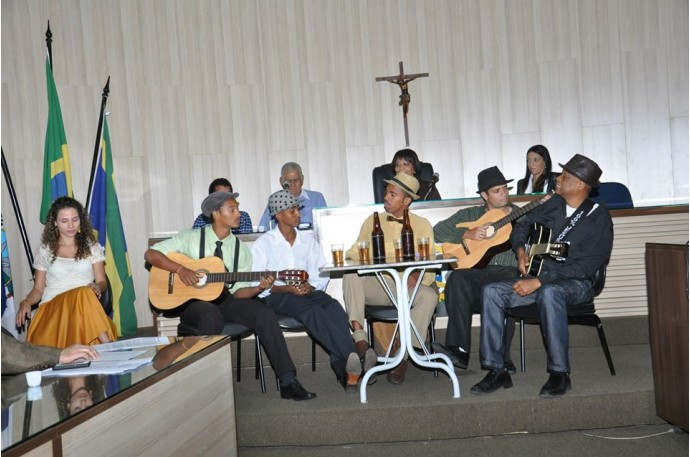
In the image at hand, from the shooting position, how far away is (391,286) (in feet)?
14.8

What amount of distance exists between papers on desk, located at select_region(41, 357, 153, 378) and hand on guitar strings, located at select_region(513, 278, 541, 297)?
2.29 metres

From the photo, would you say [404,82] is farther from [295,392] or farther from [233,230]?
[295,392]

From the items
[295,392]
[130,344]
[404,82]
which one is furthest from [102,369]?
[404,82]

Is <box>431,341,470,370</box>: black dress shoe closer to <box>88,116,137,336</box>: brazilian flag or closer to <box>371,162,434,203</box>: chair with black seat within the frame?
<box>371,162,434,203</box>: chair with black seat

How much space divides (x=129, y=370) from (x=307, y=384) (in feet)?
7.43

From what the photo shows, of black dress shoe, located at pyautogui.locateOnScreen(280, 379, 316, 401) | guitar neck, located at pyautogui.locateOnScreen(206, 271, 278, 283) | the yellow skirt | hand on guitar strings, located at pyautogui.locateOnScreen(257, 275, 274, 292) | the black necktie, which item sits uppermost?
the black necktie

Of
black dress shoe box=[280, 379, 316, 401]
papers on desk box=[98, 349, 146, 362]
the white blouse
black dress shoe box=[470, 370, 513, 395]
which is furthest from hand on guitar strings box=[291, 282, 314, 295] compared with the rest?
papers on desk box=[98, 349, 146, 362]

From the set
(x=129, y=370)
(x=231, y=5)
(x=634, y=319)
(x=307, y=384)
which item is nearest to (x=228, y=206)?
(x=307, y=384)

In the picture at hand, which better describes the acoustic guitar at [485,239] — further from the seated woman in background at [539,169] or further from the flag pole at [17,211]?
the flag pole at [17,211]

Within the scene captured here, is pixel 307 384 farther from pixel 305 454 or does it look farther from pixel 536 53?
pixel 536 53

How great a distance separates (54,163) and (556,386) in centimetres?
475

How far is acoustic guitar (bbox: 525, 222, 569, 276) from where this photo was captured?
3925mm

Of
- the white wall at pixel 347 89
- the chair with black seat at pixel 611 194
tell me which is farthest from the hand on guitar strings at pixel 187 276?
the chair with black seat at pixel 611 194

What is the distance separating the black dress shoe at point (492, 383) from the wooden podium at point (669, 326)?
75 centimetres
